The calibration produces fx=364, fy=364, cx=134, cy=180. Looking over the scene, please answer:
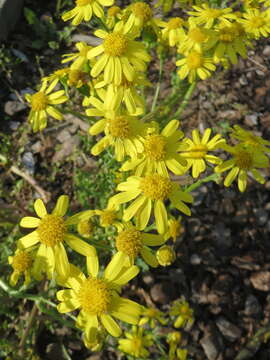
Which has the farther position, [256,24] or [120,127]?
[256,24]

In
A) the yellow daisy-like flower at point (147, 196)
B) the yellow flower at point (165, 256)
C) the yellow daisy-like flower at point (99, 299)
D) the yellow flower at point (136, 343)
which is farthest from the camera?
the yellow flower at point (136, 343)

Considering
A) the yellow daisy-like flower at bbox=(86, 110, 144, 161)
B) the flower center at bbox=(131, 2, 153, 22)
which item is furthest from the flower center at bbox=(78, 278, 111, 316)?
the flower center at bbox=(131, 2, 153, 22)

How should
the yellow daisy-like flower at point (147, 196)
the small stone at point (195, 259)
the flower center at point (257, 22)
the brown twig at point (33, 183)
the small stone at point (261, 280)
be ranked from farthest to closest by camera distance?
the brown twig at point (33, 183)
the small stone at point (195, 259)
the small stone at point (261, 280)
the flower center at point (257, 22)
the yellow daisy-like flower at point (147, 196)

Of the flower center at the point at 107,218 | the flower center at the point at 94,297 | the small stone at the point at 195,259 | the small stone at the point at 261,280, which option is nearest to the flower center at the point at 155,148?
the flower center at the point at 107,218

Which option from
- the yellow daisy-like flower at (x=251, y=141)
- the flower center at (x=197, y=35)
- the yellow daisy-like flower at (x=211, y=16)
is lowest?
the yellow daisy-like flower at (x=251, y=141)

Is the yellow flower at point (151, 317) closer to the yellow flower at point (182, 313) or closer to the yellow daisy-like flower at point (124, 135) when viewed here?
the yellow flower at point (182, 313)

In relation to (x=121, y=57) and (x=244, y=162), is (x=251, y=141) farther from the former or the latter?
(x=121, y=57)

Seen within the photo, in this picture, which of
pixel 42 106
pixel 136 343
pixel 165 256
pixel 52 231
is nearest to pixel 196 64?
pixel 42 106
